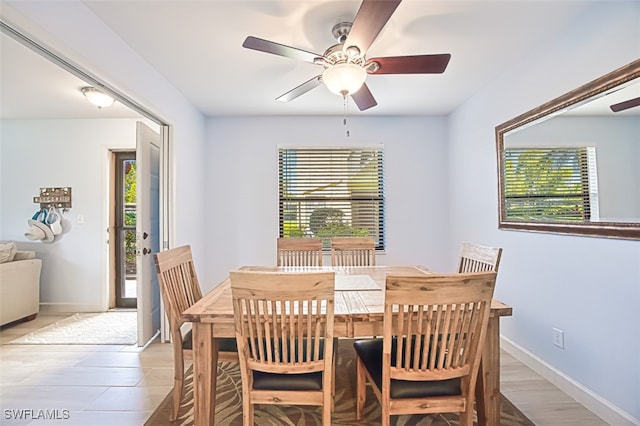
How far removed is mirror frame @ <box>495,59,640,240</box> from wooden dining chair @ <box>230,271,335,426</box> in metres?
1.68

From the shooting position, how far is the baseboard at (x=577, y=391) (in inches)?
71.2

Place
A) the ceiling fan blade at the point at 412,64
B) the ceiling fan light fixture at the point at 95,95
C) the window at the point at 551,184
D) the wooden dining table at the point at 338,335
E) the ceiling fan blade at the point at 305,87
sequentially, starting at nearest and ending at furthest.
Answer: the wooden dining table at the point at 338,335 → the ceiling fan blade at the point at 412,64 → the window at the point at 551,184 → the ceiling fan blade at the point at 305,87 → the ceiling fan light fixture at the point at 95,95

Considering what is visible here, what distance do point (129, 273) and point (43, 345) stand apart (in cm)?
143

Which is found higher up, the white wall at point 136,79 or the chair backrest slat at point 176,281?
the white wall at point 136,79

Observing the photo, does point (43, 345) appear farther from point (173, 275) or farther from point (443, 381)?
point (443, 381)

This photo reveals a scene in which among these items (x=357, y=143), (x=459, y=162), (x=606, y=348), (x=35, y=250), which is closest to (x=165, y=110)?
(x=357, y=143)

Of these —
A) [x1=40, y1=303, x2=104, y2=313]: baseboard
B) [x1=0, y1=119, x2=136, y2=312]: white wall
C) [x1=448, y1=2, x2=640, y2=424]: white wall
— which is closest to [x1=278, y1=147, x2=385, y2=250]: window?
[x1=448, y1=2, x2=640, y2=424]: white wall

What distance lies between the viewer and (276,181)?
399cm

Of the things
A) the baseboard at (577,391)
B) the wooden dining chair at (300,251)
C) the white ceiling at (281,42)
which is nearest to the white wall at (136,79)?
the white ceiling at (281,42)

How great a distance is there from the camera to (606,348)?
190 centimetres

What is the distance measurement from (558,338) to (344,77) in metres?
2.26

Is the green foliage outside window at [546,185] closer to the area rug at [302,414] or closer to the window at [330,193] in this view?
the area rug at [302,414]

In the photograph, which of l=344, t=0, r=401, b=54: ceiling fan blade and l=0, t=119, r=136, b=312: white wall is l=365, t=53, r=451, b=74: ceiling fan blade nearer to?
l=344, t=0, r=401, b=54: ceiling fan blade

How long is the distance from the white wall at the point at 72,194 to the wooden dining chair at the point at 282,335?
141 inches
